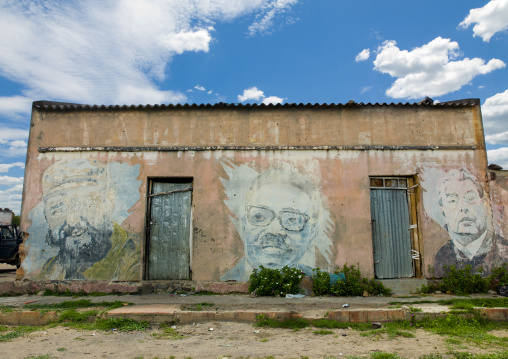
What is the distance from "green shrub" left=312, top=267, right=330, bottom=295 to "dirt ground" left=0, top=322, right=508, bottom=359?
2.02m

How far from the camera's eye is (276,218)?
8.02 m

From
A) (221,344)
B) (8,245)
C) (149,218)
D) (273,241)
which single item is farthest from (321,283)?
(8,245)

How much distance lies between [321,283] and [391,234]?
83.7 inches

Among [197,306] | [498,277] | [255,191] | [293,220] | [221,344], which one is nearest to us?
[221,344]

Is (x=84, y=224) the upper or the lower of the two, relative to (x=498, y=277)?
upper

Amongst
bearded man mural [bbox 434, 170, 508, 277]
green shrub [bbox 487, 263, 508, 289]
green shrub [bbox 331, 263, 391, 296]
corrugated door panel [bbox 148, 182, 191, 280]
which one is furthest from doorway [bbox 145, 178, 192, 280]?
green shrub [bbox 487, 263, 508, 289]

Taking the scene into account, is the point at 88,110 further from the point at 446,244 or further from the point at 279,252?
the point at 446,244

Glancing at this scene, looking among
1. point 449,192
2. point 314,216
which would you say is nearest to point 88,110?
point 314,216

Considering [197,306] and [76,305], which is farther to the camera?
[76,305]

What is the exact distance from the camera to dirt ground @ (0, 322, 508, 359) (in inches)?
176

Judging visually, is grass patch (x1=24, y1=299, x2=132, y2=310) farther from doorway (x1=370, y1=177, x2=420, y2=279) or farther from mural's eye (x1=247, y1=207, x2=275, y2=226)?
doorway (x1=370, y1=177, x2=420, y2=279)

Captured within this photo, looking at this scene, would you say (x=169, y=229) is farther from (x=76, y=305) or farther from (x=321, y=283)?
(x=321, y=283)

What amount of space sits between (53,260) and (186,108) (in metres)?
4.76

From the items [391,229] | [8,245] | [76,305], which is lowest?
[76,305]
